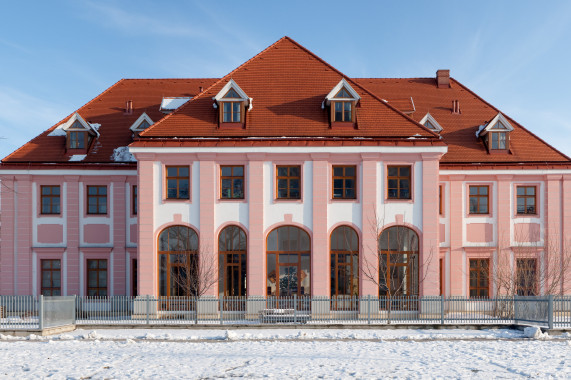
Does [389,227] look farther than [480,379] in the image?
Yes

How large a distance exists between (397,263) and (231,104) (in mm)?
10311

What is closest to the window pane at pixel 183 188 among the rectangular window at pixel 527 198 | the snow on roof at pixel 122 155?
the snow on roof at pixel 122 155

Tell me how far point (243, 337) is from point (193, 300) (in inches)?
204

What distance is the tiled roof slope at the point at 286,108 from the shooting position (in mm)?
24594

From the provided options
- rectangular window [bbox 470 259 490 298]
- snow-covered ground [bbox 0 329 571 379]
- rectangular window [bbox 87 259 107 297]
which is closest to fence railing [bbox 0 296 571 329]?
snow-covered ground [bbox 0 329 571 379]

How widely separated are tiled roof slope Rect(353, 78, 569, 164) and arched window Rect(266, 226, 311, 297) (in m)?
8.79

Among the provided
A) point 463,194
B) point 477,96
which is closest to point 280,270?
point 463,194

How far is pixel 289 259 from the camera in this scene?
24469mm

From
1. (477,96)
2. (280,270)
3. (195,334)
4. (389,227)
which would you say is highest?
(477,96)

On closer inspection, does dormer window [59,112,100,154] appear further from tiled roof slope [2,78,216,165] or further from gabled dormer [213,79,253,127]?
gabled dormer [213,79,253,127]

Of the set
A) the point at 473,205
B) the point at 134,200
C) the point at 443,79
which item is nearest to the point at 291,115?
the point at 134,200

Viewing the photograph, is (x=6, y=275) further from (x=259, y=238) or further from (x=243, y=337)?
(x=243, y=337)

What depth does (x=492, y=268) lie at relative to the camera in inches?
1080

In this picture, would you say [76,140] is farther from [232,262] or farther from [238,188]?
[232,262]
